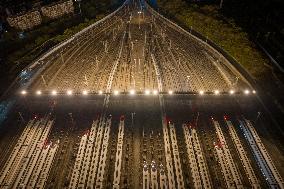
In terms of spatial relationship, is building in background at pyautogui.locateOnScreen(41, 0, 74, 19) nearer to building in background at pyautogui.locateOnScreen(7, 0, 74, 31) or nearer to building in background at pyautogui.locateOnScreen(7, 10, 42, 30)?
building in background at pyautogui.locateOnScreen(7, 0, 74, 31)

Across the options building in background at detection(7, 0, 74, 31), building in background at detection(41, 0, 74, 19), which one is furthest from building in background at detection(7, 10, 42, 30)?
building in background at detection(41, 0, 74, 19)

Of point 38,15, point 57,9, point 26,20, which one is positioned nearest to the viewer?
point 26,20

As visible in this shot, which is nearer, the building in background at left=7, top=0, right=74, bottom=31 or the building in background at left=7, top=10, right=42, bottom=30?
the building in background at left=7, top=10, right=42, bottom=30

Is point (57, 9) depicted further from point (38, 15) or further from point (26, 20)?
point (26, 20)

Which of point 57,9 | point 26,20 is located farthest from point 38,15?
point 57,9

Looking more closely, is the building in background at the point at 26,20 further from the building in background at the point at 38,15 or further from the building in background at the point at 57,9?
the building in background at the point at 57,9

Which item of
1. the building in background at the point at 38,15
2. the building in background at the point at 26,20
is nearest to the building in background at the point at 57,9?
the building in background at the point at 38,15

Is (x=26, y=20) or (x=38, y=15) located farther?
(x=38, y=15)

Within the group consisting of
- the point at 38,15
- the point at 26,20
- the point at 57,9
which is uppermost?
the point at 57,9

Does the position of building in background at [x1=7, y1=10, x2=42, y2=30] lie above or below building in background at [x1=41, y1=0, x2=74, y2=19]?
below

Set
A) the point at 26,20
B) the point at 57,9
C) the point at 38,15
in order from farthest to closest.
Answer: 1. the point at 57,9
2. the point at 38,15
3. the point at 26,20

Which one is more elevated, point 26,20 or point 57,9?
point 57,9
